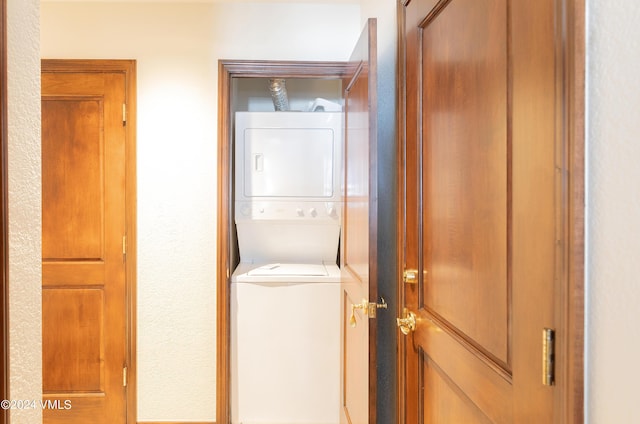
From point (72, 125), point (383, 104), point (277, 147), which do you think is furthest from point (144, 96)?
point (383, 104)

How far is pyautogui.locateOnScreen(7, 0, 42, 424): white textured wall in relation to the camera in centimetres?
83

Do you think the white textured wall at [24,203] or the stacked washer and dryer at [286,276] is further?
the stacked washer and dryer at [286,276]

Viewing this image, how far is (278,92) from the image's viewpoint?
110 inches

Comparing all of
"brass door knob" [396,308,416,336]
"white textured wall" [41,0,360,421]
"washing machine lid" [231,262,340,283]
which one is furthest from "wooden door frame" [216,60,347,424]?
"brass door knob" [396,308,416,336]

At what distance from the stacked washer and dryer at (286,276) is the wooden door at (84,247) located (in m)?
0.67

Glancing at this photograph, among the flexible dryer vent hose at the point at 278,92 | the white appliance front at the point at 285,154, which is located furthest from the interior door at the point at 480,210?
the flexible dryer vent hose at the point at 278,92

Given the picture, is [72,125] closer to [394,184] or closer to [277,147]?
[277,147]

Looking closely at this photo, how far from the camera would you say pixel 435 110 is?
118cm

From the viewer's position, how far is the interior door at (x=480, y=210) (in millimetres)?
679

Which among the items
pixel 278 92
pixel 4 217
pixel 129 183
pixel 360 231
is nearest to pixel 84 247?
pixel 129 183

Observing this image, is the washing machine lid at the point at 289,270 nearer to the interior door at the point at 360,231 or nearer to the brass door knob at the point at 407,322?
the interior door at the point at 360,231
